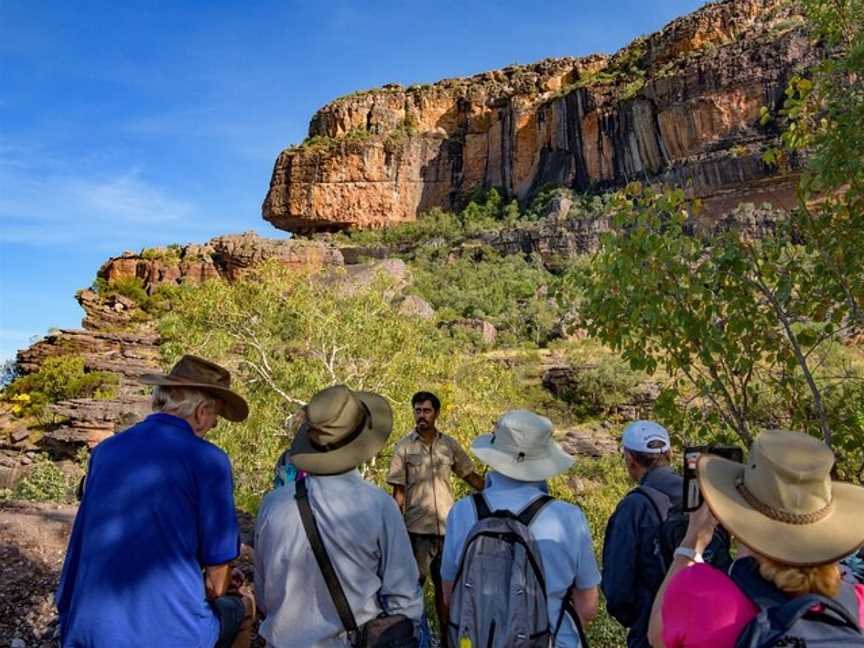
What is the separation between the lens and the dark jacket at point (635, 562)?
237 cm

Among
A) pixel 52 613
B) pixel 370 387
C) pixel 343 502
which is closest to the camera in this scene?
pixel 343 502

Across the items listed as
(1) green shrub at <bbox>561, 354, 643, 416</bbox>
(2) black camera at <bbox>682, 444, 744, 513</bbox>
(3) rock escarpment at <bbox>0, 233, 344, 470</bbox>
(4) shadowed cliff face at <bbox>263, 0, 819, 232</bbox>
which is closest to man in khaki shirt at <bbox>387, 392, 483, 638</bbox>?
(2) black camera at <bbox>682, 444, 744, 513</bbox>

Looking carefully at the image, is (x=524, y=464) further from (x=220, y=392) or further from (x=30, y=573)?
(x=30, y=573)

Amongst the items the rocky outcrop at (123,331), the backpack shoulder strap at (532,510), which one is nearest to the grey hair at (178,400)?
the rocky outcrop at (123,331)

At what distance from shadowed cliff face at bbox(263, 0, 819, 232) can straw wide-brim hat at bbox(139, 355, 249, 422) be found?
47.4 metres

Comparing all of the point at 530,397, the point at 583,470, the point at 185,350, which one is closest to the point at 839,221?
the point at 185,350

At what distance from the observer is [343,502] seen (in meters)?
2.04

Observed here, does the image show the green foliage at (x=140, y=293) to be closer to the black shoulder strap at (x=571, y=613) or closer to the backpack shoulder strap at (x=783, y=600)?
the black shoulder strap at (x=571, y=613)

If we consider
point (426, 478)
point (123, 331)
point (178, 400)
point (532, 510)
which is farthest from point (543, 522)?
point (123, 331)

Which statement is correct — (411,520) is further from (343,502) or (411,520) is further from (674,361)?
(343,502)

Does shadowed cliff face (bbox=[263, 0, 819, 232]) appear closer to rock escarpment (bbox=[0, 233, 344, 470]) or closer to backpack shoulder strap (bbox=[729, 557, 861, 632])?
rock escarpment (bbox=[0, 233, 344, 470])

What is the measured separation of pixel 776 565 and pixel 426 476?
3.13 m

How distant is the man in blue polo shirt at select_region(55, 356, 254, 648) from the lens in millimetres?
1902

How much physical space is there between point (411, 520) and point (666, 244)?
2.48 metres
